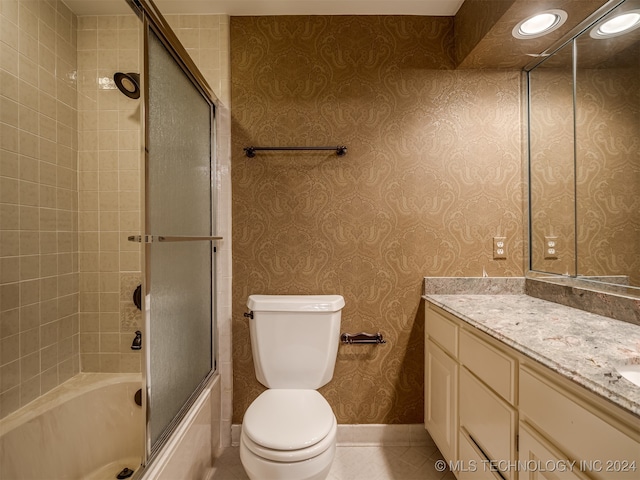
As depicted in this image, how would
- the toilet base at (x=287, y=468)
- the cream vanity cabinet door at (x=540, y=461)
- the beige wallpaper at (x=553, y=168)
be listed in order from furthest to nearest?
the beige wallpaper at (x=553, y=168), the toilet base at (x=287, y=468), the cream vanity cabinet door at (x=540, y=461)

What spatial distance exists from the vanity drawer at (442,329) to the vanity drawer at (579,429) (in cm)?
44

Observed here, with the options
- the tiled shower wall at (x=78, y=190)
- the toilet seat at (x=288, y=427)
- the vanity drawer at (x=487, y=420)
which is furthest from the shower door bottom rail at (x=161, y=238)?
the vanity drawer at (x=487, y=420)

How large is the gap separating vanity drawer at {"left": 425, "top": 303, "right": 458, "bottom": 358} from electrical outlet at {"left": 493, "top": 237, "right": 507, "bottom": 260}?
0.51 metres

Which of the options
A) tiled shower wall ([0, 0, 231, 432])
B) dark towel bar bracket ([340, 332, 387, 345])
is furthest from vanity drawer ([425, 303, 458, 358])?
tiled shower wall ([0, 0, 231, 432])

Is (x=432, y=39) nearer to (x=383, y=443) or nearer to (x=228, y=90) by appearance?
(x=228, y=90)

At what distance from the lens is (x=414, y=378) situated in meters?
1.75

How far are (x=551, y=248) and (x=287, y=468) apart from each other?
1629 mm

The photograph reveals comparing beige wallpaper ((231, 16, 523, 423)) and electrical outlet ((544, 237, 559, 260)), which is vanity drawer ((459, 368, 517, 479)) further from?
electrical outlet ((544, 237, 559, 260))

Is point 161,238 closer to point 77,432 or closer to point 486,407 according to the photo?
point 77,432

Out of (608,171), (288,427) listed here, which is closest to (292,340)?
(288,427)

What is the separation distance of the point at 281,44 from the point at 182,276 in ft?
4.62

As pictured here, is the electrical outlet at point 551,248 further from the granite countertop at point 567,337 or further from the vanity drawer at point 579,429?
the vanity drawer at point 579,429

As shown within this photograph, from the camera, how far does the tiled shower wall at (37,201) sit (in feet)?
4.36

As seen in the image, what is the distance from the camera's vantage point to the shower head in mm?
1627
